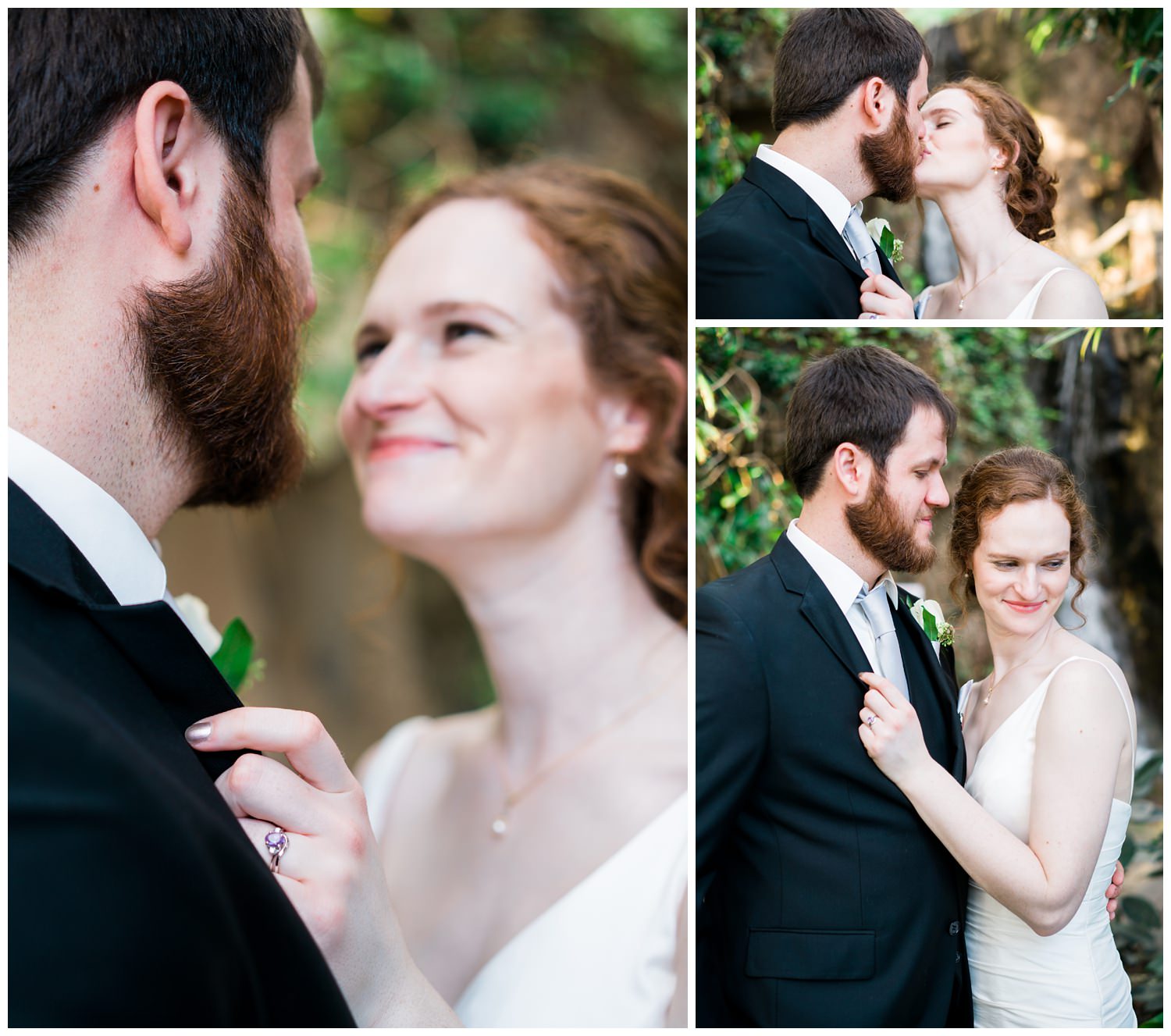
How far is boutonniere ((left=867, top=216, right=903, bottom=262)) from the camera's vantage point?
131 centimetres

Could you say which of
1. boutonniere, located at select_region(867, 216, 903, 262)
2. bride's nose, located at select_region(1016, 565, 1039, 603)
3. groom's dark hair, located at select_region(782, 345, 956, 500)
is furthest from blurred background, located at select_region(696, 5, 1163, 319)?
bride's nose, located at select_region(1016, 565, 1039, 603)

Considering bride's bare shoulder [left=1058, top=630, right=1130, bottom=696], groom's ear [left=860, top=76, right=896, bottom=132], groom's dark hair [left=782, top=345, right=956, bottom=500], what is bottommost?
bride's bare shoulder [left=1058, top=630, right=1130, bottom=696]

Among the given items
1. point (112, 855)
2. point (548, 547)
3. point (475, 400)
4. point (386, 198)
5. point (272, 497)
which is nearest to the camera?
point (112, 855)

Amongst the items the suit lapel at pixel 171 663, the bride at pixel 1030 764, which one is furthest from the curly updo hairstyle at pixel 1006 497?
the suit lapel at pixel 171 663

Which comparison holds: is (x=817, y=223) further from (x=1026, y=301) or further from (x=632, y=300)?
(x=632, y=300)

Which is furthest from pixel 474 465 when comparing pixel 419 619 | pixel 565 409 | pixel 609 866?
pixel 419 619

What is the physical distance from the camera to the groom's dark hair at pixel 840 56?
1.30 meters

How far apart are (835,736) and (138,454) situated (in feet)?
3.15

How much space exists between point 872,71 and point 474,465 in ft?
2.89

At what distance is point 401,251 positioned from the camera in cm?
182

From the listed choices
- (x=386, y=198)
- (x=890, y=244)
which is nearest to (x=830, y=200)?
(x=890, y=244)

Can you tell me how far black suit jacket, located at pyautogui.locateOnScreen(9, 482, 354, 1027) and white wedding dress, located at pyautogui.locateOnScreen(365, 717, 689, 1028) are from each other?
0.73 meters

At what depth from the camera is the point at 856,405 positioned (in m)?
1.32

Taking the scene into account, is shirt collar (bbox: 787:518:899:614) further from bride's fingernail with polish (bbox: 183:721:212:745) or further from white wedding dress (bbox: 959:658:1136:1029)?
→ bride's fingernail with polish (bbox: 183:721:212:745)
